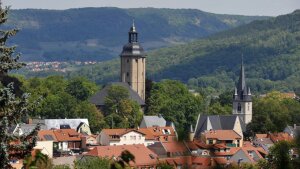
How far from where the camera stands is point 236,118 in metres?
73.6

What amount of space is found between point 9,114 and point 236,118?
208 ft

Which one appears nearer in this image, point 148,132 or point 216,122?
point 148,132

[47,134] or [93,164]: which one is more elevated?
[93,164]

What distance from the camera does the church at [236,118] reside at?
236 ft

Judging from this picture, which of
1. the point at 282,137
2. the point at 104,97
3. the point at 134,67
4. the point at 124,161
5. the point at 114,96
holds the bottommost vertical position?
the point at 104,97

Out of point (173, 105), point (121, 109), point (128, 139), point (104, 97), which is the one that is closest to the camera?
point (128, 139)

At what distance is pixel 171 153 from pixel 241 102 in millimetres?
79235

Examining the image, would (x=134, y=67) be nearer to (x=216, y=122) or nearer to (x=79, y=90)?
(x=79, y=90)

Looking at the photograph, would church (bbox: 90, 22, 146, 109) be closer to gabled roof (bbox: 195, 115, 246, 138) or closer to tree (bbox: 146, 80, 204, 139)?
tree (bbox: 146, 80, 204, 139)

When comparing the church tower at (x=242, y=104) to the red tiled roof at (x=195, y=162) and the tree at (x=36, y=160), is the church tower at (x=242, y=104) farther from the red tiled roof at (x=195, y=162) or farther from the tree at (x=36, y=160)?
the red tiled roof at (x=195, y=162)

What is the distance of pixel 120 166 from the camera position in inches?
210

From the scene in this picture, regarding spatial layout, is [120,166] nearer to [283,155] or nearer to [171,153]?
[171,153]

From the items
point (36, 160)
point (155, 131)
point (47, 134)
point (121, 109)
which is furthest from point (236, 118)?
point (36, 160)

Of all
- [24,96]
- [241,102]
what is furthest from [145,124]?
[24,96]
